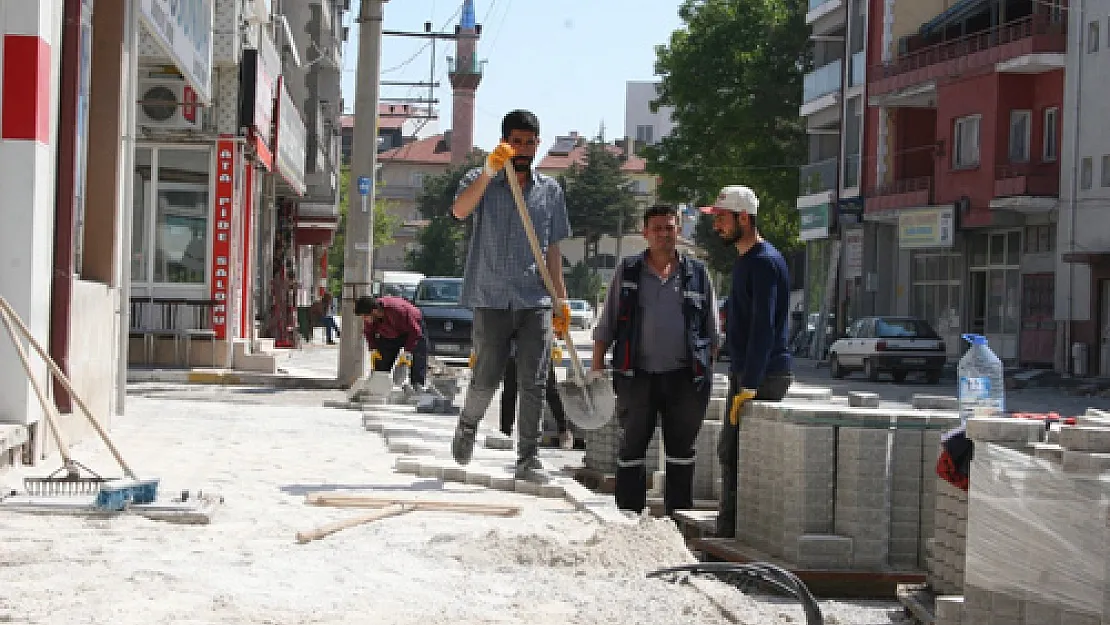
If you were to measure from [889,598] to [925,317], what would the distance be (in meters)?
41.4

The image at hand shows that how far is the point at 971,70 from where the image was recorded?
42.6 m

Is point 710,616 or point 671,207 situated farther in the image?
point 671,207

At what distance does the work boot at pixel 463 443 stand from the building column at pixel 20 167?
7.47 feet

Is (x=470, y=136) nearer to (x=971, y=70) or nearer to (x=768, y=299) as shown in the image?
(x=971, y=70)

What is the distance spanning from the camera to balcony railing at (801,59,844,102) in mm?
53938

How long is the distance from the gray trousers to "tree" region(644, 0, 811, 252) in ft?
164

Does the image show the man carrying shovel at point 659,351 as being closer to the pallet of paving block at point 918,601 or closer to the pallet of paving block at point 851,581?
the pallet of paving block at point 851,581

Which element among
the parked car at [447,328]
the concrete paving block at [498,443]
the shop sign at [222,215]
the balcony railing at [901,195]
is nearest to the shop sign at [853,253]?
the balcony railing at [901,195]

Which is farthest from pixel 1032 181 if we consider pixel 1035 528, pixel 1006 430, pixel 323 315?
pixel 1035 528

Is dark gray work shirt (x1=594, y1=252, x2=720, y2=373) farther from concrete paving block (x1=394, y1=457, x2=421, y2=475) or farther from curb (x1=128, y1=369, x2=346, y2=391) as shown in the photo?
curb (x1=128, y1=369, x2=346, y2=391)

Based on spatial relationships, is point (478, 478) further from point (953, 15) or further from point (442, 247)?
point (442, 247)

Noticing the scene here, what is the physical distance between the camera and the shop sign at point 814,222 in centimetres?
5331

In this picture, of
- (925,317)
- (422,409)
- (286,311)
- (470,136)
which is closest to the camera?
(422,409)

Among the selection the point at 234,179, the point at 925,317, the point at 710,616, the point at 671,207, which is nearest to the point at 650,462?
the point at 671,207
